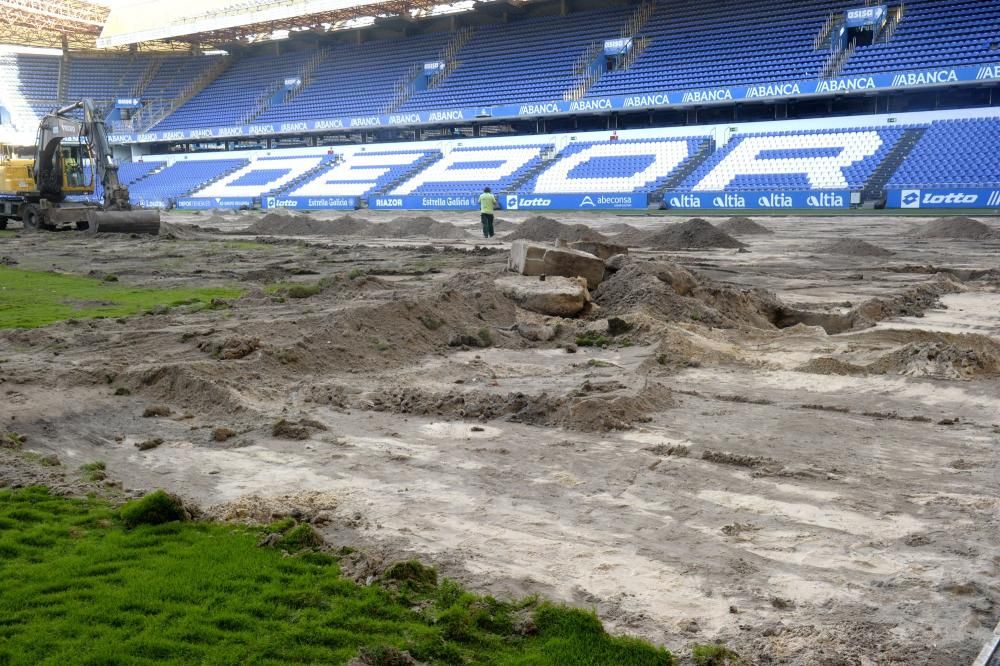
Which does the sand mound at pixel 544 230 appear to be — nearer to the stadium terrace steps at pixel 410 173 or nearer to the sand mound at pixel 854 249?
the sand mound at pixel 854 249

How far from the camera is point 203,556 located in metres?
5.20

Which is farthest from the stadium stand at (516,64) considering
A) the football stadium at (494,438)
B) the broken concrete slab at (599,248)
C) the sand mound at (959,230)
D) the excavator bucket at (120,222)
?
the broken concrete slab at (599,248)

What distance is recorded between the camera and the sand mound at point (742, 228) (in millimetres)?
27766

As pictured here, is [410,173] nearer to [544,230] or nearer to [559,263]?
[544,230]

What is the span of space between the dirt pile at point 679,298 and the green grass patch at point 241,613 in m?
8.57

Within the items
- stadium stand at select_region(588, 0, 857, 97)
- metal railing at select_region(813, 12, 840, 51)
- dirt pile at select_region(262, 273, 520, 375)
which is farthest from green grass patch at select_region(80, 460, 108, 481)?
metal railing at select_region(813, 12, 840, 51)

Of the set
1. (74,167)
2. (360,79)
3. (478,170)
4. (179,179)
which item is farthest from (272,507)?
(179,179)

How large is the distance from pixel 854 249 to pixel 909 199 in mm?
12820

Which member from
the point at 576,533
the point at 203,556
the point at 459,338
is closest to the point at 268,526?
the point at 203,556

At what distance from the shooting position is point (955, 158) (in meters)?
32.7

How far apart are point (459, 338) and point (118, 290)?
800cm

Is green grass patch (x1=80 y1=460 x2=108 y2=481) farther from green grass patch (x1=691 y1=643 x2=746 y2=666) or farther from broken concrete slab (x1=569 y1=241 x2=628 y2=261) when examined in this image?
broken concrete slab (x1=569 y1=241 x2=628 y2=261)

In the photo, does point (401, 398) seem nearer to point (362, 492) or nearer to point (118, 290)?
point (362, 492)

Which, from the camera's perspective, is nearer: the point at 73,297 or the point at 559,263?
the point at 559,263
